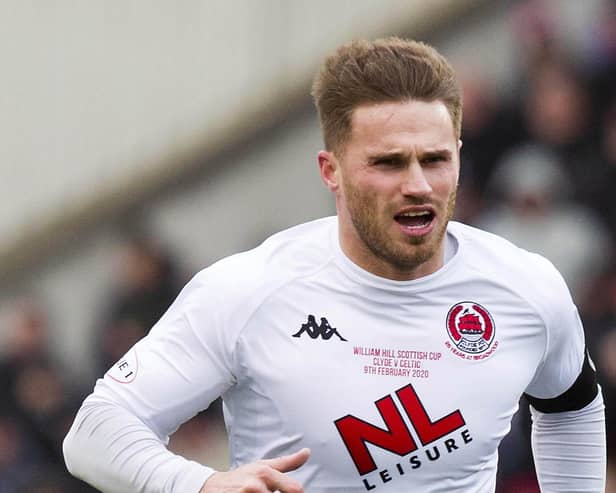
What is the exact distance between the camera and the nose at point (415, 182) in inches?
125

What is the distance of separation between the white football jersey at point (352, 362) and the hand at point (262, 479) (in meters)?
0.30

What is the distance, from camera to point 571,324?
11.6 feet

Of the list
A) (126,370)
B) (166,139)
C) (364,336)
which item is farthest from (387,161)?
(166,139)

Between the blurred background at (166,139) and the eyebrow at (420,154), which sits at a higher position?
the eyebrow at (420,154)

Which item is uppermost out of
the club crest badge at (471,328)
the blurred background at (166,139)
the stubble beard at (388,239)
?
the stubble beard at (388,239)

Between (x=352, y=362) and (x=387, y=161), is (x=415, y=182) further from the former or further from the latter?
(x=352, y=362)

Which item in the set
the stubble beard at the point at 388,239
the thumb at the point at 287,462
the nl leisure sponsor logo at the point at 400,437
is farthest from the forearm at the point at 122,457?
the stubble beard at the point at 388,239

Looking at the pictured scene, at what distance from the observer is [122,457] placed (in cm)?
312

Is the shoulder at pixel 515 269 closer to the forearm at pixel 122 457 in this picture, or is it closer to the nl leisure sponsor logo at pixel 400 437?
the nl leisure sponsor logo at pixel 400 437

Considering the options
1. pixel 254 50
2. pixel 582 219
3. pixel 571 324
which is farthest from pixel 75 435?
pixel 254 50

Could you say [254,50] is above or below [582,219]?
above

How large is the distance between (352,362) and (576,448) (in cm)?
83

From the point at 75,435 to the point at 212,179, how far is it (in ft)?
15.9

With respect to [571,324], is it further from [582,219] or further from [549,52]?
[549,52]
